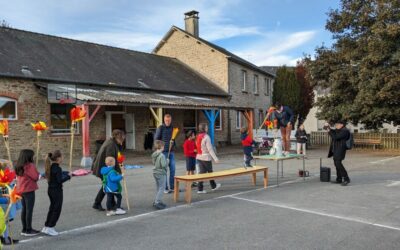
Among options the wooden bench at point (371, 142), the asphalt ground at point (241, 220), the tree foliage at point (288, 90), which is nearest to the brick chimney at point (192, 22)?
the tree foliage at point (288, 90)

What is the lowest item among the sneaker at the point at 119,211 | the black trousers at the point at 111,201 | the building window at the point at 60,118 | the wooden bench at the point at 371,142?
the sneaker at the point at 119,211

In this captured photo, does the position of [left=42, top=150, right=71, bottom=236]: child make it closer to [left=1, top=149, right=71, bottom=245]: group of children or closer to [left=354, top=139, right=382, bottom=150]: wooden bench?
[left=1, top=149, right=71, bottom=245]: group of children

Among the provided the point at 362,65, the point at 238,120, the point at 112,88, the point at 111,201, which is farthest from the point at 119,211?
the point at 238,120

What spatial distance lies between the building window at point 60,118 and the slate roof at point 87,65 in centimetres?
131

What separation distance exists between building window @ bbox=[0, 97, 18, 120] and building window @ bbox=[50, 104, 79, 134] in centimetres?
172

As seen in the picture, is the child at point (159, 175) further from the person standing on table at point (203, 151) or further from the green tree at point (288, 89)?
the green tree at point (288, 89)

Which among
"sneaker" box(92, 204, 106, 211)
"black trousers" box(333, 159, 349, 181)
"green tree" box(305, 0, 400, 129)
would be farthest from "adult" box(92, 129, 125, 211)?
"green tree" box(305, 0, 400, 129)

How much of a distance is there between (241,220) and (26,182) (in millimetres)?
3441

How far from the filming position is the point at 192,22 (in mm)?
33812

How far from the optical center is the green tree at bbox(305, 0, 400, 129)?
21.4 metres

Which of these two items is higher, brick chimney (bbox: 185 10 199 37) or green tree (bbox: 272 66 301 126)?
brick chimney (bbox: 185 10 199 37)

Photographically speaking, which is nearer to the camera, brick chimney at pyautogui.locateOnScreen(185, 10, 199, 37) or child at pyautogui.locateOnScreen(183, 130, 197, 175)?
child at pyautogui.locateOnScreen(183, 130, 197, 175)

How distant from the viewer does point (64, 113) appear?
1920cm

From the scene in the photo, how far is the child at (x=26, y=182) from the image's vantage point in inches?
239
